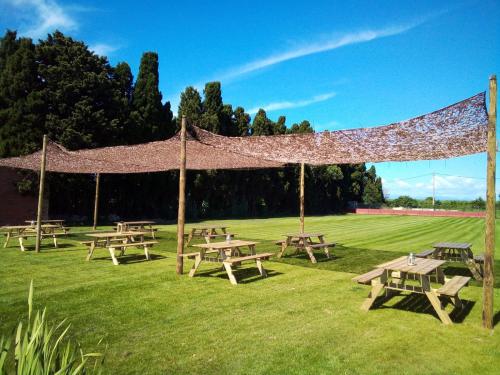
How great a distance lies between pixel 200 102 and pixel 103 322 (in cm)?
2927

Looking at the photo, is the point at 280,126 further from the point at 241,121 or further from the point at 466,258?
the point at 466,258

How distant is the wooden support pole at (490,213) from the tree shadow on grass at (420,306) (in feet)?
1.62

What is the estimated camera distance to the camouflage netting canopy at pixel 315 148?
734cm

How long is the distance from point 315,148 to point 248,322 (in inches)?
234

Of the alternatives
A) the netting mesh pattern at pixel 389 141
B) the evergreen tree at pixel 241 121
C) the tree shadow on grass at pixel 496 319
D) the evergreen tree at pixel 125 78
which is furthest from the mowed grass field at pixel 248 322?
the evergreen tree at pixel 241 121

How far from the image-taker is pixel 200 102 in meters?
32.5

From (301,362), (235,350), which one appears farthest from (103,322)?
(301,362)

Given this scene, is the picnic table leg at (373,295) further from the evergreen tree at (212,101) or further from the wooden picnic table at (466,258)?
the evergreen tree at (212,101)

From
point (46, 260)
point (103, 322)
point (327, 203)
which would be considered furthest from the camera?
point (327, 203)

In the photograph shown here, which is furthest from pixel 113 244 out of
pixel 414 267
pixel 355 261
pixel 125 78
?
pixel 125 78

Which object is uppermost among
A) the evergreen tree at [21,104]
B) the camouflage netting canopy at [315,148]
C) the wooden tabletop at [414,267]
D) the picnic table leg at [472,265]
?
the evergreen tree at [21,104]

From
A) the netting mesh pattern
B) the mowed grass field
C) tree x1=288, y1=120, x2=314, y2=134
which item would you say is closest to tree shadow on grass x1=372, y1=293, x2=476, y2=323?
the mowed grass field

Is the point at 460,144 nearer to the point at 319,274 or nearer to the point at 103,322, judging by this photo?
the point at 319,274

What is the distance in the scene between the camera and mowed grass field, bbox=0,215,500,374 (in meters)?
3.69
